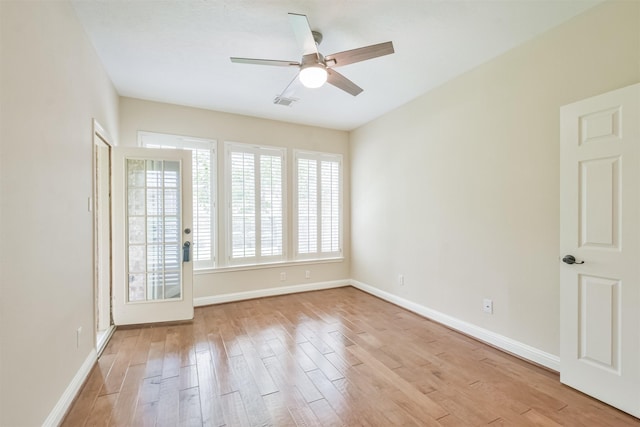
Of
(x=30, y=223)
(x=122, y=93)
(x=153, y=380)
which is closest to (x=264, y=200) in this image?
(x=122, y=93)

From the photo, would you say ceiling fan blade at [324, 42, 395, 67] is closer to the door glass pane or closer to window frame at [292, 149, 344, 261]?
the door glass pane

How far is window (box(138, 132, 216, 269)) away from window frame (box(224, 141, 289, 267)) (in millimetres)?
183

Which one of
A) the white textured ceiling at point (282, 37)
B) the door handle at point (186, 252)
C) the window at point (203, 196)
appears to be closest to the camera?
the white textured ceiling at point (282, 37)

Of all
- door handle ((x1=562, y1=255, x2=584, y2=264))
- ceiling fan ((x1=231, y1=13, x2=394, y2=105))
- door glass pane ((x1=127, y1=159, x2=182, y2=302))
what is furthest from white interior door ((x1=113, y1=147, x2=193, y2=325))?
→ door handle ((x1=562, y1=255, x2=584, y2=264))

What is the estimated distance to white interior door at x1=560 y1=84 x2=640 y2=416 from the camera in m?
A: 1.85

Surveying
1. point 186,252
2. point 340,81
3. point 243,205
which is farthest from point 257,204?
point 340,81

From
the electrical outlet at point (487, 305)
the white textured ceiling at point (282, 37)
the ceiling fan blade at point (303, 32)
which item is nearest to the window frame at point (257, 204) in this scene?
the white textured ceiling at point (282, 37)

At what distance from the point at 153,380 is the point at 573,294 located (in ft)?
10.9

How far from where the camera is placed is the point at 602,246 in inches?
78.6

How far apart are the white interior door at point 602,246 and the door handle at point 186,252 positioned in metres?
3.74

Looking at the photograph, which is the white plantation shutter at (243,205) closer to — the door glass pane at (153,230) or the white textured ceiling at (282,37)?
the door glass pane at (153,230)

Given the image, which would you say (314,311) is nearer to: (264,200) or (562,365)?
(264,200)

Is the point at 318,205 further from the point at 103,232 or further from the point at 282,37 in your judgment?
the point at 103,232

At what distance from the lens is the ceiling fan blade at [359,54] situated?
1992 mm
